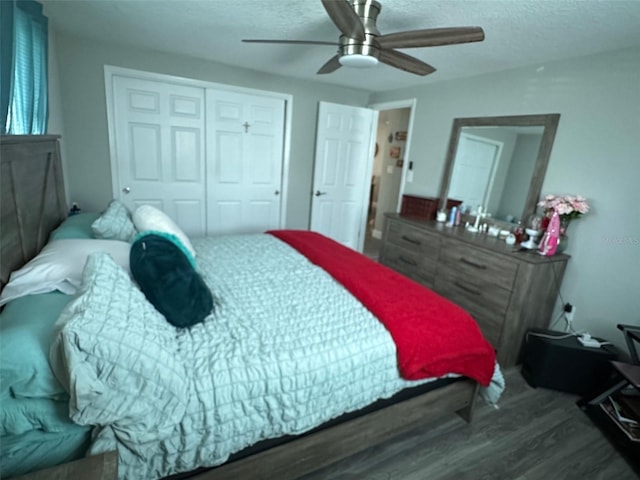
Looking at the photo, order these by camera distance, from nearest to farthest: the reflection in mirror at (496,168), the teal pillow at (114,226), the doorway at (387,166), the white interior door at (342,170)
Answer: the teal pillow at (114,226), the reflection in mirror at (496,168), the white interior door at (342,170), the doorway at (387,166)

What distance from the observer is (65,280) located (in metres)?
1.29

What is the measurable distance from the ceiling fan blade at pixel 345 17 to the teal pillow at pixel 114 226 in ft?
5.39

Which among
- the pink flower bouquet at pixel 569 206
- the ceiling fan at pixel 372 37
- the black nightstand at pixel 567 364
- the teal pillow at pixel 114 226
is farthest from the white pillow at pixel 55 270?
the pink flower bouquet at pixel 569 206

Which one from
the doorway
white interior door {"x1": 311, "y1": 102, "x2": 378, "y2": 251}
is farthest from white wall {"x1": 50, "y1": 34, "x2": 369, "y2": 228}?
the doorway

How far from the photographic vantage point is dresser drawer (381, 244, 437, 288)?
302 centimetres

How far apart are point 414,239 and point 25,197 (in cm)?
288

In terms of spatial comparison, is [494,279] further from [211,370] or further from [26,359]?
[26,359]

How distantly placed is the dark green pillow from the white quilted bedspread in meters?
0.06

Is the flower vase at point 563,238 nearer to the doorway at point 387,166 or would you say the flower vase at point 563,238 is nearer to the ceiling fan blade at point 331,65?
the ceiling fan blade at point 331,65

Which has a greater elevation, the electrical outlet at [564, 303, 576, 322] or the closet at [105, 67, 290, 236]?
the closet at [105, 67, 290, 236]

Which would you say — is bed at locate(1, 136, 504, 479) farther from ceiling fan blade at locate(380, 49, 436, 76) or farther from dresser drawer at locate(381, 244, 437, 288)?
ceiling fan blade at locate(380, 49, 436, 76)

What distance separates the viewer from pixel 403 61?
1.97 meters

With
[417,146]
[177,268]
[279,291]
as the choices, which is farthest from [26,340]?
[417,146]

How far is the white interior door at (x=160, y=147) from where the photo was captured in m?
3.11
